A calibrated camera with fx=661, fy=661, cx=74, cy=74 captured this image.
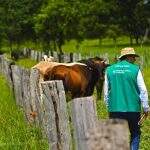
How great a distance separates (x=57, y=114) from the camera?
8531mm

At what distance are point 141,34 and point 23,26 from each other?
18591 millimetres

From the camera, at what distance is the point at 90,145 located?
452cm

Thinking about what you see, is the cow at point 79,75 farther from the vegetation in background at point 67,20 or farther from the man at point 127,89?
the vegetation in background at point 67,20

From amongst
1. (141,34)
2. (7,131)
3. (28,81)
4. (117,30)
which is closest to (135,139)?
(7,131)

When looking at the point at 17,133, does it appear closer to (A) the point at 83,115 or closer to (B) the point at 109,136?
(A) the point at 83,115

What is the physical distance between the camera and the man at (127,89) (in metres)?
9.62

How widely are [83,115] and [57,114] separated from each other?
7.33 feet

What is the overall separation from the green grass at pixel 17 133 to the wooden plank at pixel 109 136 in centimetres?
549

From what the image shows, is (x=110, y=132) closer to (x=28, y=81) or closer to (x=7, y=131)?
(x=7, y=131)

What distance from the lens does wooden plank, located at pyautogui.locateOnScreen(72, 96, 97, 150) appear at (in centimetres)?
626

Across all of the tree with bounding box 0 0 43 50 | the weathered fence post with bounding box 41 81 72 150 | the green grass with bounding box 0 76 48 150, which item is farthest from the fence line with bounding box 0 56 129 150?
the tree with bounding box 0 0 43 50

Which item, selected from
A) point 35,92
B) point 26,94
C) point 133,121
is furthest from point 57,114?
point 26,94

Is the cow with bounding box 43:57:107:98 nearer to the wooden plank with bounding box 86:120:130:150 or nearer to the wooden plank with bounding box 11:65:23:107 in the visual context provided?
the wooden plank with bounding box 11:65:23:107

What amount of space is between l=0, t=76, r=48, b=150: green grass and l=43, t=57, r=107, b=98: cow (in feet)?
9.55
